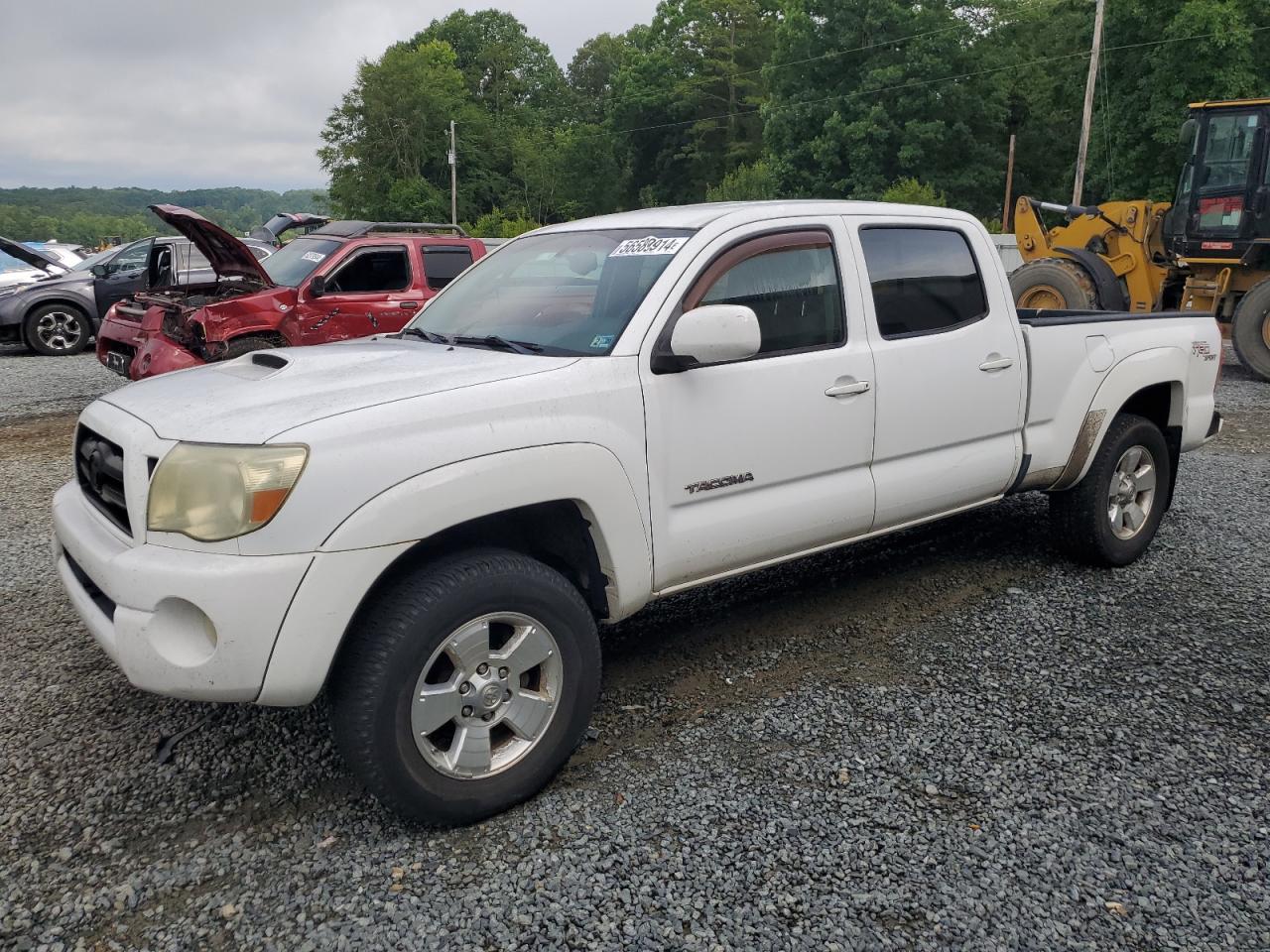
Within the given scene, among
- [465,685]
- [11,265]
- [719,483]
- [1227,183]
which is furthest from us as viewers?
[11,265]

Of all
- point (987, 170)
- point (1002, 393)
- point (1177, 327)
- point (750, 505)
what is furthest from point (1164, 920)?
point (987, 170)

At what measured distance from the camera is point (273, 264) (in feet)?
33.5

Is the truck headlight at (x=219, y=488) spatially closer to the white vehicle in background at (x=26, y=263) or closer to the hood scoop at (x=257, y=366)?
the hood scoop at (x=257, y=366)

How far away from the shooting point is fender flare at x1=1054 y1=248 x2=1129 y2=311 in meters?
12.2

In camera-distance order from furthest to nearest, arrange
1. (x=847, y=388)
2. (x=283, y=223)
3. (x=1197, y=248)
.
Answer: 1. (x=283, y=223)
2. (x=1197, y=248)
3. (x=847, y=388)

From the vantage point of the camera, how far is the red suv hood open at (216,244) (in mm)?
8648

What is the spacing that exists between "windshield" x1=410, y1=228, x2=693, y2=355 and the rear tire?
254 centimetres

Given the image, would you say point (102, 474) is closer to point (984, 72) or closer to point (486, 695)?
point (486, 695)

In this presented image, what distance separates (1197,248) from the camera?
12133 millimetres

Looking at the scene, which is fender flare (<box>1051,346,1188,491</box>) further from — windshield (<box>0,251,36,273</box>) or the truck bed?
windshield (<box>0,251,36,273</box>)

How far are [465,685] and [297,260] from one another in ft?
26.9

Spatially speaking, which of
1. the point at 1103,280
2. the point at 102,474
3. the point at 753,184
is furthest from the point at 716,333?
the point at 753,184

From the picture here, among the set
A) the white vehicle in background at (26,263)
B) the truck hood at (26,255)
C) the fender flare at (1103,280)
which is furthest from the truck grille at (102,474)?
the truck hood at (26,255)

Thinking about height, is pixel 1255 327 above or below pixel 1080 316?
below
